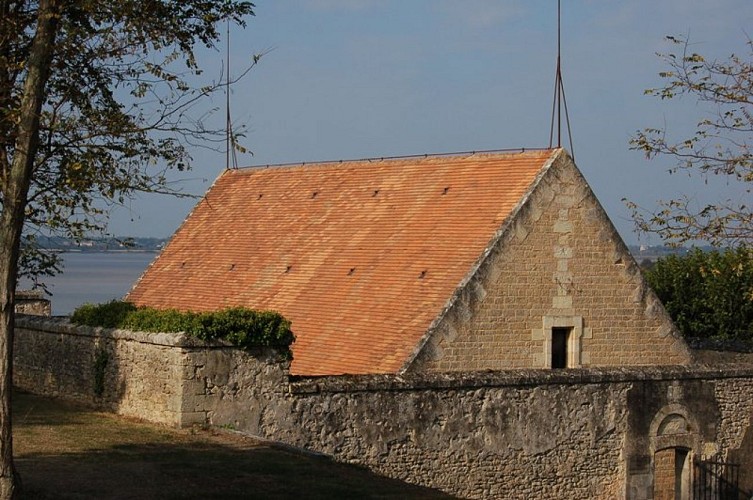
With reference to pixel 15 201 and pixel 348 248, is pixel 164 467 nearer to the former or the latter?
pixel 15 201

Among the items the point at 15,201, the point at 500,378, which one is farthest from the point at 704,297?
the point at 15,201

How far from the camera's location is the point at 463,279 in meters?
23.2

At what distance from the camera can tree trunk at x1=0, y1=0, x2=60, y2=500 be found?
11789 millimetres

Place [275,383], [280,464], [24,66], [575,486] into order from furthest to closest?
[575,486] < [275,383] < [280,464] < [24,66]

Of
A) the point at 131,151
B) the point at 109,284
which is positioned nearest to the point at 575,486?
the point at 131,151

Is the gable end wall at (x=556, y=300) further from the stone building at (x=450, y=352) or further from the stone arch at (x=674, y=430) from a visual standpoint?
the stone arch at (x=674, y=430)

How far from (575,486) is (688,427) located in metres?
2.83

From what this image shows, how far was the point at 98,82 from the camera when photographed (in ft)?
43.6

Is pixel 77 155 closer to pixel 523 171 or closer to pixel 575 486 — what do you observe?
pixel 575 486

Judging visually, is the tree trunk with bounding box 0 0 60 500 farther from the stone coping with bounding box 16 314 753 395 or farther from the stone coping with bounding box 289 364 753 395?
the stone coping with bounding box 289 364 753 395

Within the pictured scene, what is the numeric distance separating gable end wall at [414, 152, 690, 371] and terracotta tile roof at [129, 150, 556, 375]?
40 centimetres

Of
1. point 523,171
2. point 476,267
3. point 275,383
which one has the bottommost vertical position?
point 275,383

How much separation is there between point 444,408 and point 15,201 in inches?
363

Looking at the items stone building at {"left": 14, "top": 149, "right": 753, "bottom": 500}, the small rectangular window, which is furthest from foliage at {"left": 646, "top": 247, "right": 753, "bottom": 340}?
the small rectangular window
